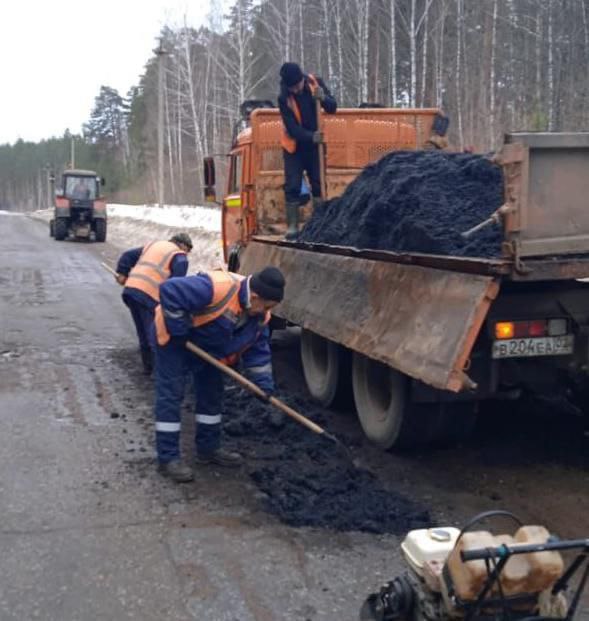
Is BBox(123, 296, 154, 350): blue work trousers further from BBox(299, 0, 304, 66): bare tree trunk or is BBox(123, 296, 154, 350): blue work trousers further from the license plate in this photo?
BBox(299, 0, 304, 66): bare tree trunk

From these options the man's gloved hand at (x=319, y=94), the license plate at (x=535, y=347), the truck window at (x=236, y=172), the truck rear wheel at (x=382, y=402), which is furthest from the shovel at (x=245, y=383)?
the truck window at (x=236, y=172)

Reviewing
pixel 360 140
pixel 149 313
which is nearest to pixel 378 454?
pixel 149 313

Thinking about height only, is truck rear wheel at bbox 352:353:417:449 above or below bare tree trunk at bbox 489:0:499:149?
below

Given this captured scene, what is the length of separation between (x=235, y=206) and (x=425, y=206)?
4.23m

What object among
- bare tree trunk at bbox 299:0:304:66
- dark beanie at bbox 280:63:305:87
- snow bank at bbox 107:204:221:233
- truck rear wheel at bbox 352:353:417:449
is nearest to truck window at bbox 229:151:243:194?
dark beanie at bbox 280:63:305:87

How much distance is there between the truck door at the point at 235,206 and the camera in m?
9.39

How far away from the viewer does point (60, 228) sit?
28.8 metres

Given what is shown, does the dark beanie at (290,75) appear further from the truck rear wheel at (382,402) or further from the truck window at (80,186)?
the truck window at (80,186)

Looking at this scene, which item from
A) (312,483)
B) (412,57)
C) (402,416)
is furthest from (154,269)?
(412,57)

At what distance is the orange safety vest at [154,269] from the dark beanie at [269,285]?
274 cm

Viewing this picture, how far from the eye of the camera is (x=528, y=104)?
86.4 feet

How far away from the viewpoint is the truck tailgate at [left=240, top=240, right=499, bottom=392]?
173 inches

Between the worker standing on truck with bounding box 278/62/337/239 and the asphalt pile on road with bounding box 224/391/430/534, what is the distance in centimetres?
265

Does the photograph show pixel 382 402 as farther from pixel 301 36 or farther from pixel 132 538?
pixel 301 36
